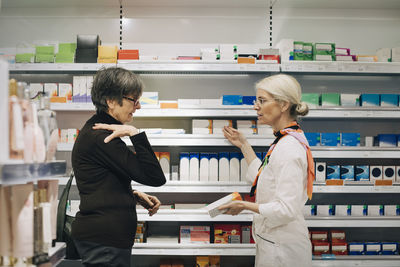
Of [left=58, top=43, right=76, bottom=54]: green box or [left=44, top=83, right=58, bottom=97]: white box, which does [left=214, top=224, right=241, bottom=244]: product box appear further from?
[left=58, top=43, right=76, bottom=54]: green box

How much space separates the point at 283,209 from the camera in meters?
1.64

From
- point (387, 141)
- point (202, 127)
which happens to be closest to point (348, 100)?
point (387, 141)

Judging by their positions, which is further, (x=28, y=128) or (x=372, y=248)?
(x=372, y=248)

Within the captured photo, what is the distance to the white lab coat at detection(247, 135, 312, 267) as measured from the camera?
1.65m

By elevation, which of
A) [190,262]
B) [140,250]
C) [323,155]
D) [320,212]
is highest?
[323,155]

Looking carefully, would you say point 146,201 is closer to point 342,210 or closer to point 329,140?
point 329,140

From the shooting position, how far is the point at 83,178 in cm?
155

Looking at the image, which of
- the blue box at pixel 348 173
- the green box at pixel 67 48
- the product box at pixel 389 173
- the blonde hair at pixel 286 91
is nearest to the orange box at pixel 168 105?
the green box at pixel 67 48

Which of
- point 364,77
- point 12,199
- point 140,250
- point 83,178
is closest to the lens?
point 12,199

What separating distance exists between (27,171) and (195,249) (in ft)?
7.36

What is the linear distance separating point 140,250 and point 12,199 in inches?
84.7

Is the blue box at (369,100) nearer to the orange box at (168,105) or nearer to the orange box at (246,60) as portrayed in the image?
the orange box at (246,60)

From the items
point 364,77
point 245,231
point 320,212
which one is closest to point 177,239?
point 245,231

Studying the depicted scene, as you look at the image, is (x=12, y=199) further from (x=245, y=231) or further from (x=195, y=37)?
(x=195, y=37)
